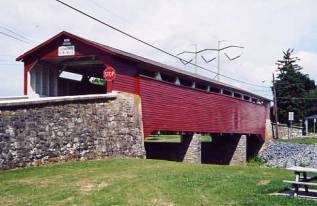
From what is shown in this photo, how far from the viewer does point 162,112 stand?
24.3m

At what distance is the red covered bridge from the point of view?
21.7 m

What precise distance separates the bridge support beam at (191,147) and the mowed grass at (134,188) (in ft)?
42.5

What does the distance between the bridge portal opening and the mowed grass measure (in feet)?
30.2

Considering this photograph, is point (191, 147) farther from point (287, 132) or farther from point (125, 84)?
point (287, 132)

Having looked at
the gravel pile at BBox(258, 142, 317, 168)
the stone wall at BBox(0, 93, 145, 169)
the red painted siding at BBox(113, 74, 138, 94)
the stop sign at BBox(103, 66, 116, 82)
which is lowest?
the gravel pile at BBox(258, 142, 317, 168)

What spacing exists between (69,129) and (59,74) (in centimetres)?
805

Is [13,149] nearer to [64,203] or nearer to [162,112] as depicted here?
[64,203]

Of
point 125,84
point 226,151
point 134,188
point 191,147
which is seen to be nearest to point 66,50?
point 125,84

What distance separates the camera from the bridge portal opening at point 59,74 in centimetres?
2333

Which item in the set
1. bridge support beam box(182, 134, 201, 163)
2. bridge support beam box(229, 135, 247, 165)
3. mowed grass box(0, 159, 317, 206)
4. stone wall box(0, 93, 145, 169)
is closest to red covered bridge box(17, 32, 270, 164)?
bridge support beam box(182, 134, 201, 163)

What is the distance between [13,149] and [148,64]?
951 centimetres

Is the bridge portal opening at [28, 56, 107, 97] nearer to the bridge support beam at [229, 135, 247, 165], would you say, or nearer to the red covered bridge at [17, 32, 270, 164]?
the red covered bridge at [17, 32, 270, 164]

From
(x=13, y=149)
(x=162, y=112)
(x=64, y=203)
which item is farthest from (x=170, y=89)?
(x=64, y=203)

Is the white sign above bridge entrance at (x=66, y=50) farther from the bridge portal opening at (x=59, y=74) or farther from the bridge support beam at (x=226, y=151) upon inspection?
the bridge support beam at (x=226, y=151)
